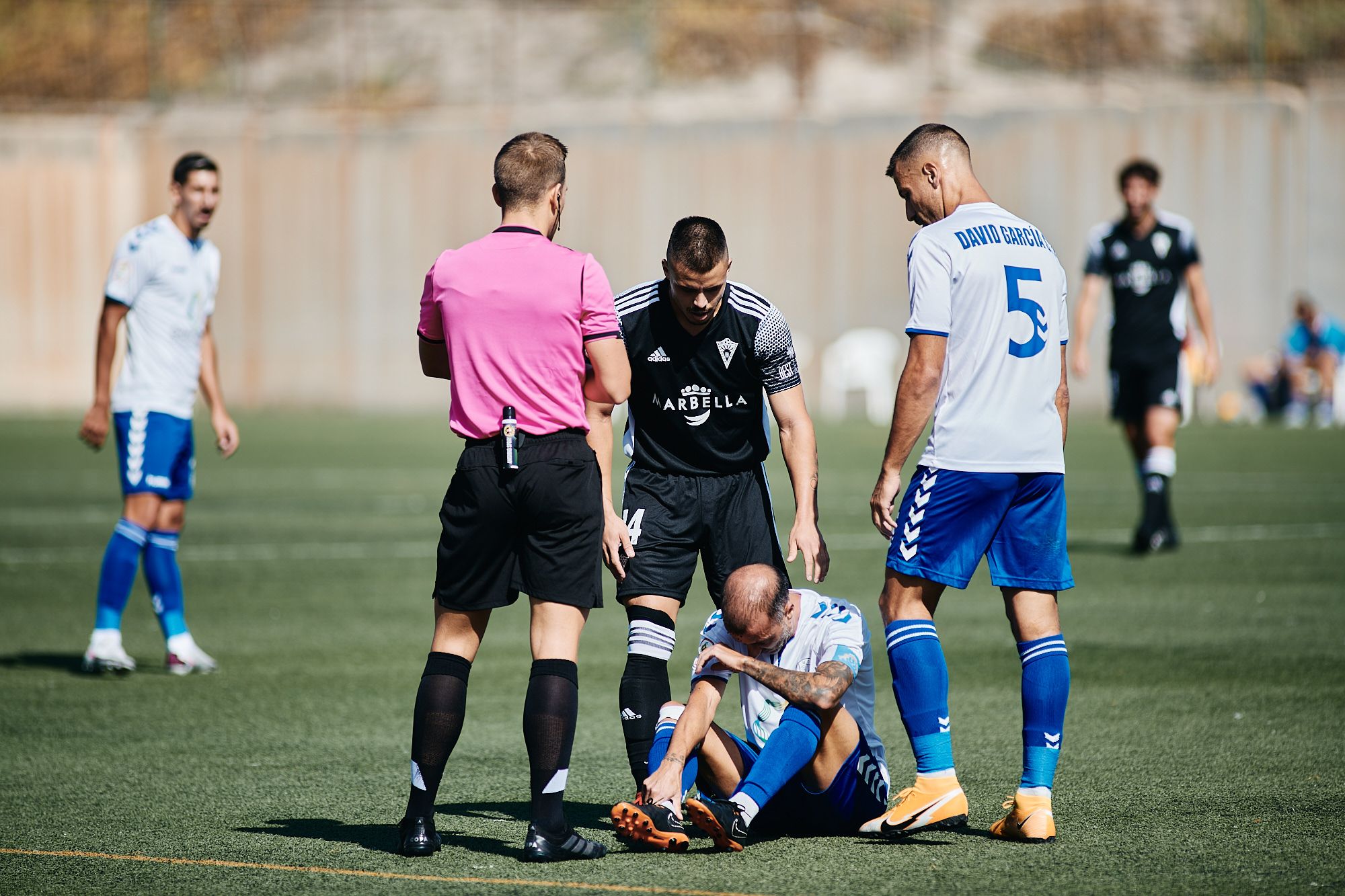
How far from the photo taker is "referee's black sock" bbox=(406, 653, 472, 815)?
16.1ft

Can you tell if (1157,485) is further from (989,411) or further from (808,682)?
(808,682)

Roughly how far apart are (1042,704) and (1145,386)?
7724mm

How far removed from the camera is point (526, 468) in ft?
16.0

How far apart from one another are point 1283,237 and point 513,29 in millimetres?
17045

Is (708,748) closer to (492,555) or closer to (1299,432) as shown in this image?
(492,555)

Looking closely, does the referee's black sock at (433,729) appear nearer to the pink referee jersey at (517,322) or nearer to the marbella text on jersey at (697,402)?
the pink referee jersey at (517,322)

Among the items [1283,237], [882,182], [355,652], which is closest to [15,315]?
[882,182]

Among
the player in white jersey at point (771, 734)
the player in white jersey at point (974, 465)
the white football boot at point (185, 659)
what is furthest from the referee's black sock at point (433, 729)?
the white football boot at point (185, 659)

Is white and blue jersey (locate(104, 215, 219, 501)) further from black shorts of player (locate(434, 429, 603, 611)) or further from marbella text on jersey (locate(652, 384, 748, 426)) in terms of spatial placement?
black shorts of player (locate(434, 429, 603, 611))

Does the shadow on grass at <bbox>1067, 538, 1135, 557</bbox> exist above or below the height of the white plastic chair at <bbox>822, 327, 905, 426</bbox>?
below

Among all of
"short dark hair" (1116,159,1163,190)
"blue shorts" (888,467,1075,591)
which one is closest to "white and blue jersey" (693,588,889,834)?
"blue shorts" (888,467,1075,591)

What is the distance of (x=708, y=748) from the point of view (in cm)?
514

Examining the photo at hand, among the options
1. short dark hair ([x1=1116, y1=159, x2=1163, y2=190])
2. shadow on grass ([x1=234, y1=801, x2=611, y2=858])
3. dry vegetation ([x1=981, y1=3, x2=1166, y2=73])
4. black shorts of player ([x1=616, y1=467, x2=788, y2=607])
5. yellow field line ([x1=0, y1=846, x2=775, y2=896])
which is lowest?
shadow on grass ([x1=234, y1=801, x2=611, y2=858])

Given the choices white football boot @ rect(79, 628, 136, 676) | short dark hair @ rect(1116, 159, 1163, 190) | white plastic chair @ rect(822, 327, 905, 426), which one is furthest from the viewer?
white plastic chair @ rect(822, 327, 905, 426)
